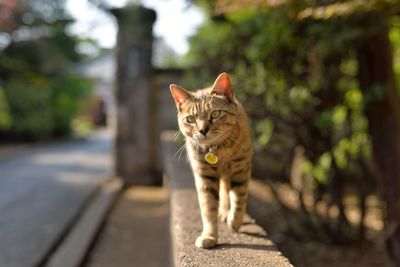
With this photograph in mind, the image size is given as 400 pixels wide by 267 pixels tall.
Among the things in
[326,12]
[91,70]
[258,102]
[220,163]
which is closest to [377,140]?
[258,102]

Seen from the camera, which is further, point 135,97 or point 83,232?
point 135,97

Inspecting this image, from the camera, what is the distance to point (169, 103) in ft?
30.7

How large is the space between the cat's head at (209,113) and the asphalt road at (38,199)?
222 centimetres

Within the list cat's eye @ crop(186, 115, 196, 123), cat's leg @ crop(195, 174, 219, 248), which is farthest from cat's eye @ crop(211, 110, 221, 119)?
cat's leg @ crop(195, 174, 219, 248)

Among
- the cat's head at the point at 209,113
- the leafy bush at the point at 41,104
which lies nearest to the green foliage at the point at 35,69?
the leafy bush at the point at 41,104

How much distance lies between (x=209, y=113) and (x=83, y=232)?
310 cm

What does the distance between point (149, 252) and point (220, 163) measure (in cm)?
238

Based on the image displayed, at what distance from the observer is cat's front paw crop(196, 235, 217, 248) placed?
265 cm

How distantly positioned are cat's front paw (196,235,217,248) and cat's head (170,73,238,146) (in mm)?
563

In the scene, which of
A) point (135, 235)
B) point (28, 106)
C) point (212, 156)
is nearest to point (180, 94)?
point (212, 156)

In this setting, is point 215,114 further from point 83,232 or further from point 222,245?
point 83,232

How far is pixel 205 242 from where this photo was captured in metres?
2.66

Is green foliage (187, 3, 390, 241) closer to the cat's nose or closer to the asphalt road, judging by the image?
the cat's nose

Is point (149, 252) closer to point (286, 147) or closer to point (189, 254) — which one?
point (286, 147)
